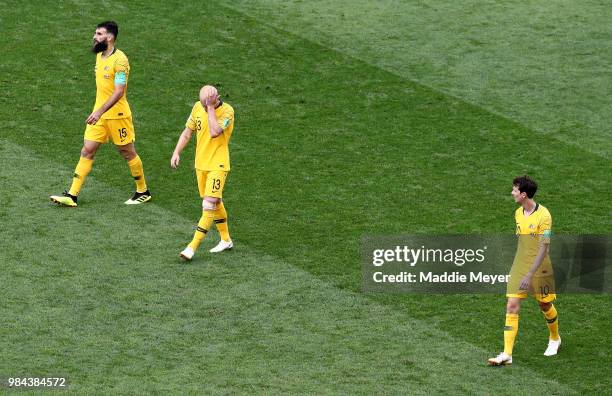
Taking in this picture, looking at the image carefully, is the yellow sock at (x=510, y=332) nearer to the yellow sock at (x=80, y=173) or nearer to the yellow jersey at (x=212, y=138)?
the yellow jersey at (x=212, y=138)

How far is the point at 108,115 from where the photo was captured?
16.9 meters

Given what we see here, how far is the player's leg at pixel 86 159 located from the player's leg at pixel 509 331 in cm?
625

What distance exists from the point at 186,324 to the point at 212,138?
8.25ft

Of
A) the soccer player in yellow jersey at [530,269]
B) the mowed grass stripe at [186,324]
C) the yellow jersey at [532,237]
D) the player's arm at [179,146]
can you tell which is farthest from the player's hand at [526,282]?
the player's arm at [179,146]

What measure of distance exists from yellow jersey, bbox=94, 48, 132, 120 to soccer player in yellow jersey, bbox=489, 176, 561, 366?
575cm

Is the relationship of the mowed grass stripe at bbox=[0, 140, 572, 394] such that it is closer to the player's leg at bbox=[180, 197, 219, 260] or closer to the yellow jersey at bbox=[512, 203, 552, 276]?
the player's leg at bbox=[180, 197, 219, 260]

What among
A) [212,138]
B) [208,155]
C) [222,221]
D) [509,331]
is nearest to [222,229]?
[222,221]

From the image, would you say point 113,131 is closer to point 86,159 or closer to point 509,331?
point 86,159

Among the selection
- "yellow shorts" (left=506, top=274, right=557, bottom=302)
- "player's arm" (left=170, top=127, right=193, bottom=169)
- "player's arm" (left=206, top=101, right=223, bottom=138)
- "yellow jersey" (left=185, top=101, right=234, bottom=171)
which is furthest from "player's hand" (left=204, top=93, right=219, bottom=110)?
"yellow shorts" (left=506, top=274, right=557, bottom=302)

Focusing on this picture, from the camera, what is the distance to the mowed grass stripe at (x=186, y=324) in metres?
12.9

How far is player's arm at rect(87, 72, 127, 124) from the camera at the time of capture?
54.4ft

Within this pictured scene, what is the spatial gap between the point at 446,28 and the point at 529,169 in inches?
212

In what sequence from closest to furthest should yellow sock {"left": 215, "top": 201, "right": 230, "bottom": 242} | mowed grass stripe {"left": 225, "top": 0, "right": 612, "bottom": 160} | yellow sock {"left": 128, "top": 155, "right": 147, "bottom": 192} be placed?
yellow sock {"left": 215, "top": 201, "right": 230, "bottom": 242} < yellow sock {"left": 128, "top": 155, "right": 147, "bottom": 192} < mowed grass stripe {"left": 225, "top": 0, "right": 612, "bottom": 160}

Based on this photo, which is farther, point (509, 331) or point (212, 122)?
point (212, 122)
